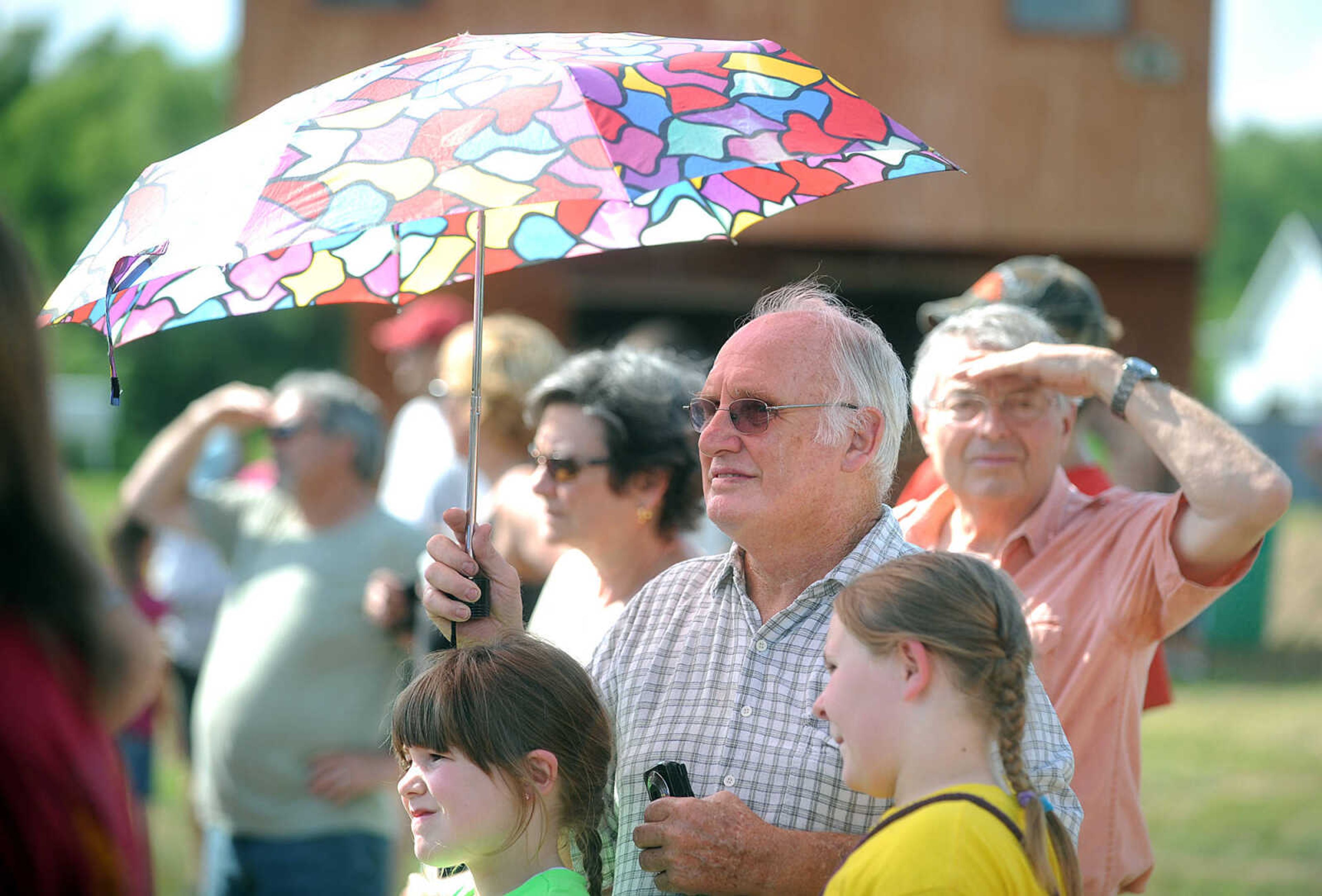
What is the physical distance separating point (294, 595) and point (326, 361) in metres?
47.1

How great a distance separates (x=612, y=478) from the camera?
3572 mm

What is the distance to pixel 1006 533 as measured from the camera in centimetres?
317

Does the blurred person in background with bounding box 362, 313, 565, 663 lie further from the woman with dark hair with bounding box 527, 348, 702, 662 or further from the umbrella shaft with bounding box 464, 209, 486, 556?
the umbrella shaft with bounding box 464, 209, 486, 556

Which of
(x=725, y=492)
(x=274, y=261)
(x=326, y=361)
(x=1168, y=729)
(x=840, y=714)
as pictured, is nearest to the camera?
(x=840, y=714)

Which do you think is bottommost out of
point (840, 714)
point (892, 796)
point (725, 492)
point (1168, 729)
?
point (1168, 729)

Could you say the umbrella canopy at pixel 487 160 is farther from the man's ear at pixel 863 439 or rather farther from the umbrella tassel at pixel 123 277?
the man's ear at pixel 863 439

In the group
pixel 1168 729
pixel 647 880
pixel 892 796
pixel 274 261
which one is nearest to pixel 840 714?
pixel 892 796

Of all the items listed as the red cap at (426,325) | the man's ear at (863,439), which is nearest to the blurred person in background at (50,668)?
the man's ear at (863,439)

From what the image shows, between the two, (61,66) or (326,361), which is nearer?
(61,66)

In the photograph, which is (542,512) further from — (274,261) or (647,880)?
(647,880)

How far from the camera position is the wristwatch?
294 cm

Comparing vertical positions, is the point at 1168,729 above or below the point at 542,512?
below

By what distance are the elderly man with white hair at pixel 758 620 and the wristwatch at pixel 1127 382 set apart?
533 mm

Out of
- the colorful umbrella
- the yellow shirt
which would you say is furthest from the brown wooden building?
the yellow shirt
